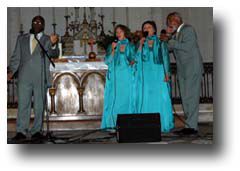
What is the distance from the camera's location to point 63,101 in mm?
4250

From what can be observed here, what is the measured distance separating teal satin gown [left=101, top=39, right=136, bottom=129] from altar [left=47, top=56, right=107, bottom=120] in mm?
59

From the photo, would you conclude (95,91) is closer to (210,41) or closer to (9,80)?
(9,80)

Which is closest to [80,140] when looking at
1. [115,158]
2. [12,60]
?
[115,158]

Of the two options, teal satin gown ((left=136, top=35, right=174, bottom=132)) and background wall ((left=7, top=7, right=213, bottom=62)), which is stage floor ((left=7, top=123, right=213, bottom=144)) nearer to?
teal satin gown ((left=136, top=35, right=174, bottom=132))

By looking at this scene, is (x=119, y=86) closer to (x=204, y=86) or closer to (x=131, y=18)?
(x=131, y=18)

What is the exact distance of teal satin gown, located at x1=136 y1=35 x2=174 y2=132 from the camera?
4.29 meters

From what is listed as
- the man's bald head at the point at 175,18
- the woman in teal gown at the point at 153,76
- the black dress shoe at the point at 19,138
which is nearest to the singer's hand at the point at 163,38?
the woman in teal gown at the point at 153,76

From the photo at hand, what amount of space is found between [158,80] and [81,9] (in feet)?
3.30

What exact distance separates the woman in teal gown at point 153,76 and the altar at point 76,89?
38 cm

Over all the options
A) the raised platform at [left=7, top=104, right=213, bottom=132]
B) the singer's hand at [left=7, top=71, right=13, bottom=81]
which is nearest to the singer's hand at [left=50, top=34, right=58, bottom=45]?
the singer's hand at [left=7, top=71, right=13, bottom=81]

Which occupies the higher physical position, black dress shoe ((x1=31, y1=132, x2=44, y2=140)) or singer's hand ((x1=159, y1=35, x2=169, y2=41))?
singer's hand ((x1=159, y1=35, x2=169, y2=41))

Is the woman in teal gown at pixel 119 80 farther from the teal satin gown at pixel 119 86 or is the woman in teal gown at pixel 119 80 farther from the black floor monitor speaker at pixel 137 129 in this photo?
the black floor monitor speaker at pixel 137 129

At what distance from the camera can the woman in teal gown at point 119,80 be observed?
14.0 ft

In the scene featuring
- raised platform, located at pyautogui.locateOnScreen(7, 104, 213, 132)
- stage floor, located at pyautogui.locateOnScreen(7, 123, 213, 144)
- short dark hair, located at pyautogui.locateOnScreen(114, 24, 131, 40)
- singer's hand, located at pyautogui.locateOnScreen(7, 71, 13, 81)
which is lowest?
stage floor, located at pyautogui.locateOnScreen(7, 123, 213, 144)
